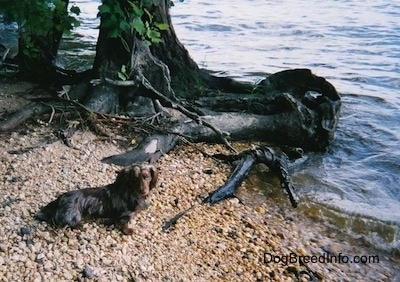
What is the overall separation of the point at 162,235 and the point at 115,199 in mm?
456

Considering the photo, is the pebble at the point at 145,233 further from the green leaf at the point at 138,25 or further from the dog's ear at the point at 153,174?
the green leaf at the point at 138,25

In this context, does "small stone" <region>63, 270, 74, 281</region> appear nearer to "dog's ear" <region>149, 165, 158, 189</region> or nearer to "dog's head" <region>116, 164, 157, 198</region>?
"dog's head" <region>116, 164, 157, 198</region>

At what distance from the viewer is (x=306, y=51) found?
11625 millimetres

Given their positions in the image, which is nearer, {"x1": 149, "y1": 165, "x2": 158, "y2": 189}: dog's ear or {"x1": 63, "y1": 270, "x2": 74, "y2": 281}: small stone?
{"x1": 63, "y1": 270, "x2": 74, "y2": 281}: small stone

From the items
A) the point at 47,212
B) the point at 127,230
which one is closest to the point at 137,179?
the point at 127,230

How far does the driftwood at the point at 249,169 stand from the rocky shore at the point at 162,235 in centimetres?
10

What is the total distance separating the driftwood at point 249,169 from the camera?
4.50 m

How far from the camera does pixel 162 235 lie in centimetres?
363

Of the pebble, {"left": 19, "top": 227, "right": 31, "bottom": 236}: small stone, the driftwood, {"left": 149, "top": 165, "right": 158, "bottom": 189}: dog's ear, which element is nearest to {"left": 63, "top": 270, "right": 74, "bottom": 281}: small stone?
the pebble

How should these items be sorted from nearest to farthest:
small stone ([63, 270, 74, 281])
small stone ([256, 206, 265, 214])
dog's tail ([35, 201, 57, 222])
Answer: small stone ([63, 270, 74, 281]) < dog's tail ([35, 201, 57, 222]) < small stone ([256, 206, 265, 214])

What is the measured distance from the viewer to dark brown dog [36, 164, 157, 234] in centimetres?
348

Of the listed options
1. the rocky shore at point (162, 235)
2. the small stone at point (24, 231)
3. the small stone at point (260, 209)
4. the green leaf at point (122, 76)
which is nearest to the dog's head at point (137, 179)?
the rocky shore at point (162, 235)

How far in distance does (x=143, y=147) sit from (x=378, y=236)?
2.44m

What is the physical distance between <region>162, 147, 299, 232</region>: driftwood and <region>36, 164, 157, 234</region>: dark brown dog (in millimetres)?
855
